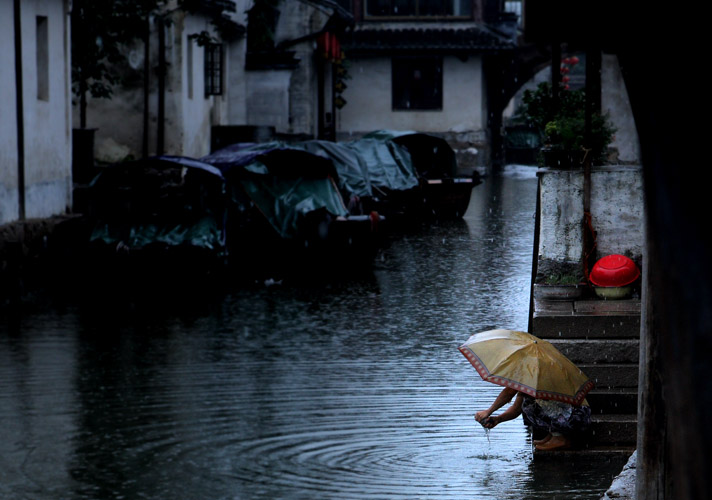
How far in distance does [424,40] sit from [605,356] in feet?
113

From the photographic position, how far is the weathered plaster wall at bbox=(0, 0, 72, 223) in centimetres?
1769

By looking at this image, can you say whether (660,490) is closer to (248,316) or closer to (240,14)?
(248,316)

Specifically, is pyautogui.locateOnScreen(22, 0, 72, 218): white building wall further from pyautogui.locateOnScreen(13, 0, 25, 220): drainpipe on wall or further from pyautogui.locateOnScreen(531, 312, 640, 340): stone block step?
pyautogui.locateOnScreen(531, 312, 640, 340): stone block step

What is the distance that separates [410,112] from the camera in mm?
43719

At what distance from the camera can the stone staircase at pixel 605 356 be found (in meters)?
8.36

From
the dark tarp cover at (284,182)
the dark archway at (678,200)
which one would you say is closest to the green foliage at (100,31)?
the dark tarp cover at (284,182)

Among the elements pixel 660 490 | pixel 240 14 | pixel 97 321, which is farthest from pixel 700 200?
pixel 240 14

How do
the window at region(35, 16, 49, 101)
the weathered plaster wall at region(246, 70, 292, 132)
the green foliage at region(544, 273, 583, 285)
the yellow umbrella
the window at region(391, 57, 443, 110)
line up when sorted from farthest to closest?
the window at region(391, 57, 443, 110) < the weathered plaster wall at region(246, 70, 292, 132) < the window at region(35, 16, 49, 101) < the green foliage at region(544, 273, 583, 285) < the yellow umbrella

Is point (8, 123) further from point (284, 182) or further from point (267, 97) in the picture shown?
point (267, 97)

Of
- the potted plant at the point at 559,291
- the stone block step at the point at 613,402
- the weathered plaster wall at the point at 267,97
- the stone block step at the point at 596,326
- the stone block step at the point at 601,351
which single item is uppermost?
the weathered plaster wall at the point at 267,97

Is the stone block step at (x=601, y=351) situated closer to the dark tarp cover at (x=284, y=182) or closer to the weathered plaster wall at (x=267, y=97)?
the dark tarp cover at (x=284, y=182)

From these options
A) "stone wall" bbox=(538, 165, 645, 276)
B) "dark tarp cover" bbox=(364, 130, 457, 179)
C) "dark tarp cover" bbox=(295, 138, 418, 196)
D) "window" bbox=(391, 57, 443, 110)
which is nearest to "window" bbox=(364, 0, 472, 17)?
"window" bbox=(391, 57, 443, 110)

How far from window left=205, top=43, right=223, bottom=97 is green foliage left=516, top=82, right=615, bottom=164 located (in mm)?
16166

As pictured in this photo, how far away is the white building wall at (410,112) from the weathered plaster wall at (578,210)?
3234 centimetres
